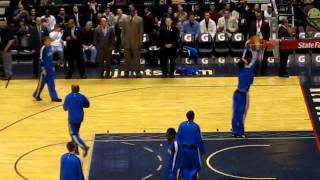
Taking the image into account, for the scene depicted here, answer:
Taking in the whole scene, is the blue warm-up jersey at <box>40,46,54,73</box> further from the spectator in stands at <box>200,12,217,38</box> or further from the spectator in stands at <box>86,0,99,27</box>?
the spectator in stands at <box>200,12,217,38</box>

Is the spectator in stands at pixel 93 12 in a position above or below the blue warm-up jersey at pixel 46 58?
above

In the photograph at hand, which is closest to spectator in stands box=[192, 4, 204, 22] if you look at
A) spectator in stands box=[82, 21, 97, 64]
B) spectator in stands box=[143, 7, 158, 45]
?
spectator in stands box=[143, 7, 158, 45]

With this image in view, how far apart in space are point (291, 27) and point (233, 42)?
329 cm

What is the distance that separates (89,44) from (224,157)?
1034 cm

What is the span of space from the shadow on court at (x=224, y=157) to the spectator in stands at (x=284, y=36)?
5.39 meters

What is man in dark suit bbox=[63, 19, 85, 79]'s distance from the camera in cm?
2580

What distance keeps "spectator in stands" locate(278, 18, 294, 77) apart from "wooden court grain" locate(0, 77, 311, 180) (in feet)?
1.40

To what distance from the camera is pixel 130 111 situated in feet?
73.7

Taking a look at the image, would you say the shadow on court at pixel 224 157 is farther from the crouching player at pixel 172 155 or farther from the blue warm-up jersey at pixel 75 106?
the crouching player at pixel 172 155

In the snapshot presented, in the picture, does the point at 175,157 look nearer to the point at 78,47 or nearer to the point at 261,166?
the point at 261,166

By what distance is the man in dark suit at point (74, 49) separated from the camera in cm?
2580

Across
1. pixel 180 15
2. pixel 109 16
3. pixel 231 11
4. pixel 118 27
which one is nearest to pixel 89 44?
pixel 118 27

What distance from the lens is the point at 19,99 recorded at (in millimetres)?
23688

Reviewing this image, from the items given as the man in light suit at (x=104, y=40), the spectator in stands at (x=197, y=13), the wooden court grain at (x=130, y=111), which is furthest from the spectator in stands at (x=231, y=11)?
the man in light suit at (x=104, y=40)
